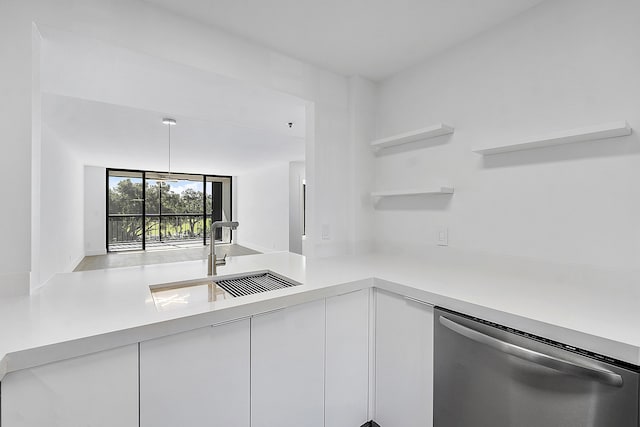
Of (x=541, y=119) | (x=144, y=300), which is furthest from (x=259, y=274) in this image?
(x=541, y=119)

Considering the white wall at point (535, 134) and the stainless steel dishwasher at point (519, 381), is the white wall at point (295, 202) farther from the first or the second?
the stainless steel dishwasher at point (519, 381)

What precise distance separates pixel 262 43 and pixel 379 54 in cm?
Result: 77

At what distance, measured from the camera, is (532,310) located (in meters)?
1.01

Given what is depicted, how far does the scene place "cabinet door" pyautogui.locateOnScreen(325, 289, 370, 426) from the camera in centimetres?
135

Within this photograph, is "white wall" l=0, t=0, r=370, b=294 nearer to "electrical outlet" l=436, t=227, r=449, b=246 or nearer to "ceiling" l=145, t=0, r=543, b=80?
"ceiling" l=145, t=0, r=543, b=80

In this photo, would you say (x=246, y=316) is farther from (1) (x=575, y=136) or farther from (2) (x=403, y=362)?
(1) (x=575, y=136)

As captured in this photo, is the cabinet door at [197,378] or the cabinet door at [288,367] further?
the cabinet door at [288,367]

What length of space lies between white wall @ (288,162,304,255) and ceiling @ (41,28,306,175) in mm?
1249

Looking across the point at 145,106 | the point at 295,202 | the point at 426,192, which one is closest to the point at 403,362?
the point at 426,192

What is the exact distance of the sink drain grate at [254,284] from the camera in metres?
1.42

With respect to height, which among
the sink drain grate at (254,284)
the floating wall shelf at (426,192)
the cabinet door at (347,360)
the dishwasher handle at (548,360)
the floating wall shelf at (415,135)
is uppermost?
the floating wall shelf at (415,135)

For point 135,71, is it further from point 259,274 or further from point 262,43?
point 259,274

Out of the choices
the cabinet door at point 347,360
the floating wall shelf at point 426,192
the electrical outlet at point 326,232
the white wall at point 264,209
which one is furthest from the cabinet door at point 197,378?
the white wall at point 264,209

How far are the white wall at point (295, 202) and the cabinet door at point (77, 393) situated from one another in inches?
239
